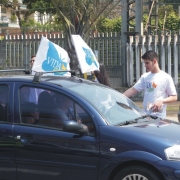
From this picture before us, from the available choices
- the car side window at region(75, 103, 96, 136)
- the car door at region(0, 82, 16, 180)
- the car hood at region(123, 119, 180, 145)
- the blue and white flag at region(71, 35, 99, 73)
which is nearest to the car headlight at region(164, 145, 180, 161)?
the car hood at region(123, 119, 180, 145)

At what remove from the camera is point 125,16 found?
1908 cm

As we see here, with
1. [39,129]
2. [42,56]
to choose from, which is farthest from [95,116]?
[42,56]

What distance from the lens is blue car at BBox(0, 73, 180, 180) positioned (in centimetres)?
570

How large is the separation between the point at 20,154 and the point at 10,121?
44 centimetres

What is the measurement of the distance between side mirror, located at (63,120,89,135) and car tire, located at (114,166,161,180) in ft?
2.03

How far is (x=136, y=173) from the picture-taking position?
224 inches

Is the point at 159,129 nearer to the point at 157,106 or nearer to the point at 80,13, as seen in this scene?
the point at 157,106

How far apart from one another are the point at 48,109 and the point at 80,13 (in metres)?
10.9

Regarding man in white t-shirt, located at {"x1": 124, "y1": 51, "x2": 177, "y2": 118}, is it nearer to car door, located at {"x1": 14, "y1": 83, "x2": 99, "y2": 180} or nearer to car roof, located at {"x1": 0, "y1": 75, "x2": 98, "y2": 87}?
car roof, located at {"x1": 0, "y1": 75, "x2": 98, "y2": 87}

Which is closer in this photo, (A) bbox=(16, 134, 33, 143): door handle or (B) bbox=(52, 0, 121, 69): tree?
(A) bbox=(16, 134, 33, 143): door handle

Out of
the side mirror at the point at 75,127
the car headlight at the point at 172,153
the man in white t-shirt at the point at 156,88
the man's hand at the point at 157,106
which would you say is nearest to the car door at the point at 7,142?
the side mirror at the point at 75,127

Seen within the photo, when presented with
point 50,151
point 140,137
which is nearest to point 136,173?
point 140,137

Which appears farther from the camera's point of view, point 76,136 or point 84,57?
point 84,57

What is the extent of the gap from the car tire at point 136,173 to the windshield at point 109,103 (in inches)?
23.8
